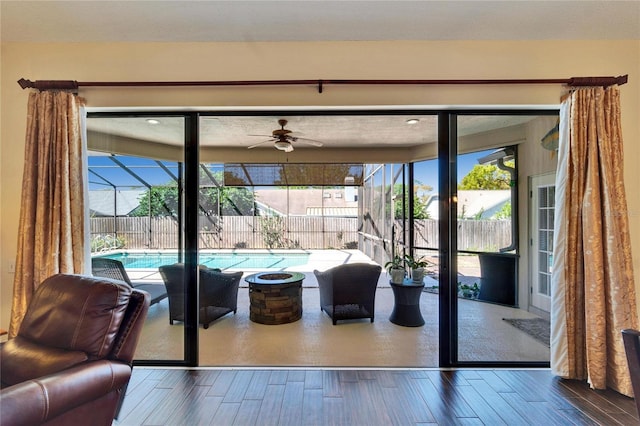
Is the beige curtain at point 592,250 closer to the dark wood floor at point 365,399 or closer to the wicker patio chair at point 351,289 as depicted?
the dark wood floor at point 365,399

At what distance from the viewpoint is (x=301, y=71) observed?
97.8 inches

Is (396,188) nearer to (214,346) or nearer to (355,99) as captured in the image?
(355,99)

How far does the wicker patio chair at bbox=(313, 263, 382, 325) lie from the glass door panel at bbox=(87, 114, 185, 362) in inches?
71.2

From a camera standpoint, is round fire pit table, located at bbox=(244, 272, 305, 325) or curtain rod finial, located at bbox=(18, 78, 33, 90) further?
round fire pit table, located at bbox=(244, 272, 305, 325)

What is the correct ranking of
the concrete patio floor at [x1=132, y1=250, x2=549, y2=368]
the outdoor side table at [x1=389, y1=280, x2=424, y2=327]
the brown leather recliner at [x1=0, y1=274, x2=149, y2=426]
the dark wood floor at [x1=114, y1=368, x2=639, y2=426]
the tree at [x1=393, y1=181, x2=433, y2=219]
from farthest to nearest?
the tree at [x1=393, y1=181, x2=433, y2=219] < the outdoor side table at [x1=389, y1=280, x2=424, y2=327] < the concrete patio floor at [x1=132, y1=250, x2=549, y2=368] < the dark wood floor at [x1=114, y1=368, x2=639, y2=426] < the brown leather recliner at [x1=0, y1=274, x2=149, y2=426]

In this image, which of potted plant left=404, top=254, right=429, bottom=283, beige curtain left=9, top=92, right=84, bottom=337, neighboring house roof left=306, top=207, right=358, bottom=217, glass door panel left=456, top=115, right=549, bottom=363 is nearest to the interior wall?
beige curtain left=9, top=92, right=84, bottom=337

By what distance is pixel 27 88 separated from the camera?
2.46 metres

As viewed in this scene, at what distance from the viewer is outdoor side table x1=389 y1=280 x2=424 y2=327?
3654mm

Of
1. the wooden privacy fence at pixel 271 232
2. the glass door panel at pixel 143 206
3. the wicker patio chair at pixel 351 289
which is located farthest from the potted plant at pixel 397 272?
the glass door panel at pixel 143 206

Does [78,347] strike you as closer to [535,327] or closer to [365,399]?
[365,399]

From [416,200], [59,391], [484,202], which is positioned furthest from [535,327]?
[59,391]

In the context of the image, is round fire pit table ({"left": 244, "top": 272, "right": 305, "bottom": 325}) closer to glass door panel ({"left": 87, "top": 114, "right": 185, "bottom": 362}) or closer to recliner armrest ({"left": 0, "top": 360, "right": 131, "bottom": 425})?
glass door panel ({"left": 87, "top": 114, "right": 185, "bottom": 362})

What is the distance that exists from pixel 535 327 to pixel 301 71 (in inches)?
139

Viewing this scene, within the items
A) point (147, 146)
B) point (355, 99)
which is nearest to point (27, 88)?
Result: point (147, 146)
